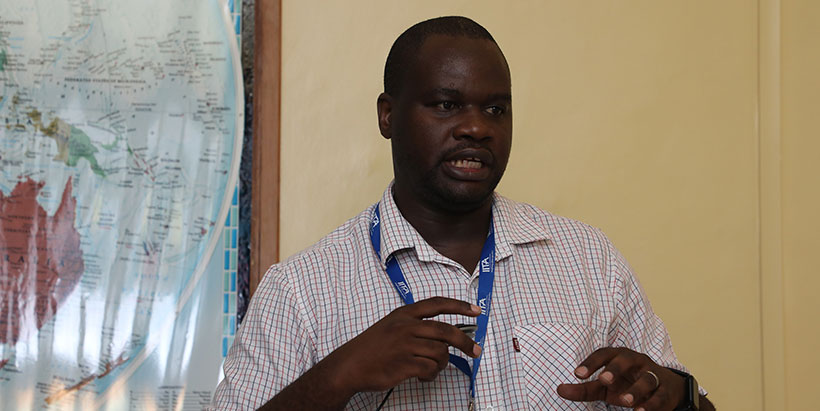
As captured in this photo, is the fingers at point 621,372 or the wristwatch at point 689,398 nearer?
the fingers at point 621,372

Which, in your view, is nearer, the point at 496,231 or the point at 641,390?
the point at 641,390

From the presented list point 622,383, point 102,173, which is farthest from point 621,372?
point 102,173

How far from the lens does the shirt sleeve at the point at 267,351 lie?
1.30 m

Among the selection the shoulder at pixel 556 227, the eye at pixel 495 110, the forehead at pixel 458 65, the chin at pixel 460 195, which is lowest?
the shoulder at pixel 556 227

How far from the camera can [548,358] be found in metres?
1.32

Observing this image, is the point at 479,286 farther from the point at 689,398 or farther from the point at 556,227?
the point at 689,398

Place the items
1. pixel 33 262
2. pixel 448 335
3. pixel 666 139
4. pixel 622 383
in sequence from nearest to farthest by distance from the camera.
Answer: pixel 448 335, pixel 622 383, pixel 33 262, pixel 666 139

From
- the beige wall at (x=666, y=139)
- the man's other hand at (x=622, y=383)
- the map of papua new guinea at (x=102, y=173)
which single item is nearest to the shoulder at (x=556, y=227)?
the man's other hand at (x=622, y=383)

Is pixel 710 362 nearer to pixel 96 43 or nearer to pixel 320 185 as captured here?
pixel 320 185

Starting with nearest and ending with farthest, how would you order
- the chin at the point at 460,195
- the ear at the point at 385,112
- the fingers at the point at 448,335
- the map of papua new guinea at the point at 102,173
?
the fingers at the point at 448,335
the chin at the point at 460,195
the ear at the point at 385,112
the map of papua new guinea at the point at 102,173

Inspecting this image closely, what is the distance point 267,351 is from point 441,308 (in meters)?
0.37

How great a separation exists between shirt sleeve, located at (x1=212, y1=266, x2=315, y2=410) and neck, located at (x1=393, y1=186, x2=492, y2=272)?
280 mm

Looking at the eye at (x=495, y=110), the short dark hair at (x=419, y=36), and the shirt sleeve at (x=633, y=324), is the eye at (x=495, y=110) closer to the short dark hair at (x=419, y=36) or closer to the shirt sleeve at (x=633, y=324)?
the short dark hair at (x=419, y=36)

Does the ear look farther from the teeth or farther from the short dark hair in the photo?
the teeth
